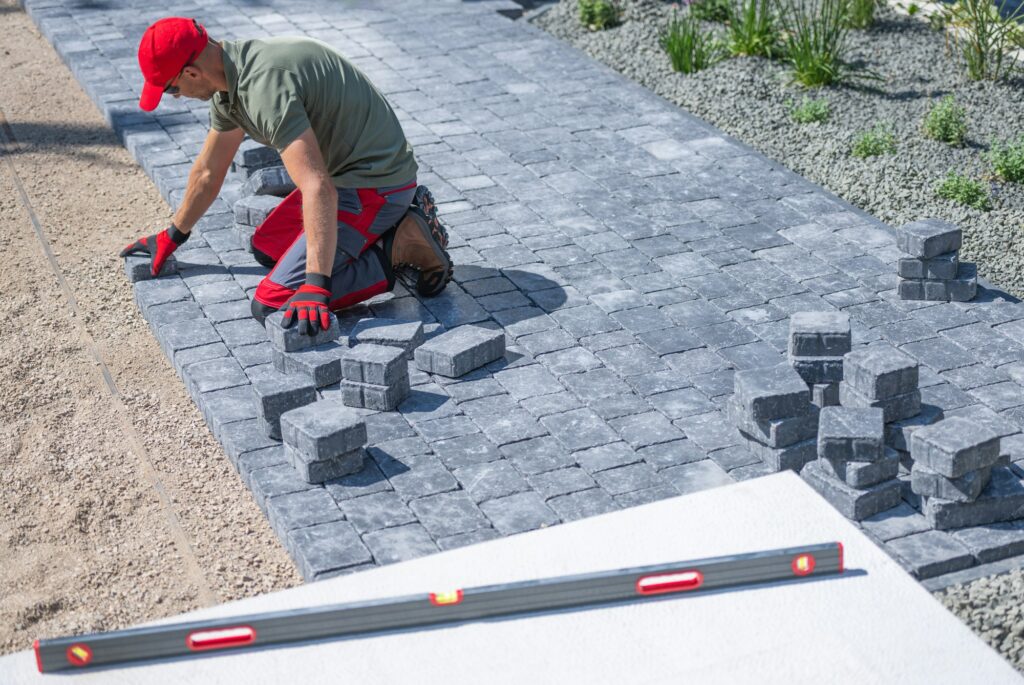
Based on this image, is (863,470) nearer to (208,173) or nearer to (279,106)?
(279,106)

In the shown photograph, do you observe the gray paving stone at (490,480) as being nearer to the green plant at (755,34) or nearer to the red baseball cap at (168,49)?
the red baseball cap at (168,49)

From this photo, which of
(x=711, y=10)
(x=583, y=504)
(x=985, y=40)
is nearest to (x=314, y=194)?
(x=583, y=504)

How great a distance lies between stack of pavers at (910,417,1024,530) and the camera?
188 inches

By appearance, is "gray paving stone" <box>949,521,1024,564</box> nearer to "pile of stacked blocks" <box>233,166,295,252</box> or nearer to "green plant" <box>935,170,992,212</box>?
"green plant" <box>935,170,992,212</box>

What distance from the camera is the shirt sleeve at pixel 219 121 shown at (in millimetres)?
6488

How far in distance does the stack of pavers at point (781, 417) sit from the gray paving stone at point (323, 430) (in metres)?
1.62

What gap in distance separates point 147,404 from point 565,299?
2.21m

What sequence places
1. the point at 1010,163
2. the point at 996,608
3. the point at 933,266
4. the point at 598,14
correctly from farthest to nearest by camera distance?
the point at 598,14
the point at 1010,163
the point at 933,266
the point at 996,608

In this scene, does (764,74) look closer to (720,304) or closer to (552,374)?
(720,304)

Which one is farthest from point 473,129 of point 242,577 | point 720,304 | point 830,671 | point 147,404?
point 830,671

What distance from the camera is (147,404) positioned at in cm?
604

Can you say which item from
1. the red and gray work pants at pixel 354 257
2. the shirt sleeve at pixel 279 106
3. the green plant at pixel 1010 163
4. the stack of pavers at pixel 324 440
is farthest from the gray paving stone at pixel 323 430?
the green plant at pixel 1010 163

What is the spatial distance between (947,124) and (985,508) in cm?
426

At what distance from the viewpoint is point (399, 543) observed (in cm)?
490
